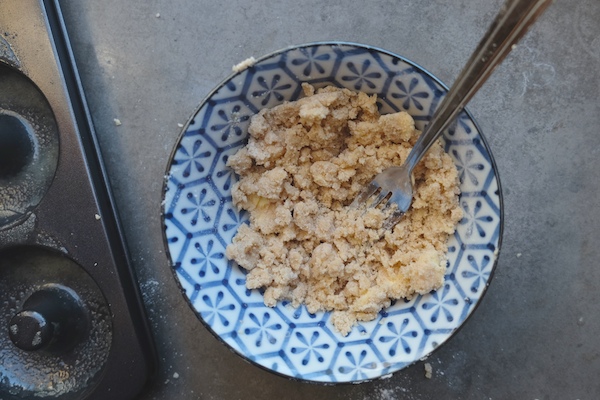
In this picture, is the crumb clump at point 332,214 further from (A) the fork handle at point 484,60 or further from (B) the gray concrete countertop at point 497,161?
(B) the gray concrete countertop at point 497,161

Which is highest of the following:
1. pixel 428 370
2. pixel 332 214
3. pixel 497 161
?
pixel 497 161

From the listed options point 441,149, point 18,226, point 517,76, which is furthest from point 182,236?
point 517,76

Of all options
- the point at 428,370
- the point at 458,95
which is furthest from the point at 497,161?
the point at 428,370

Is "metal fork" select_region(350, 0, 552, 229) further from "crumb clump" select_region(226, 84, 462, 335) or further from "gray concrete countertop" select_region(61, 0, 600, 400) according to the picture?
"gray concrete countertop" select_region(61, 0, 600, 400)

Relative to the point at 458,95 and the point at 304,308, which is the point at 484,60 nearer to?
the point at 458,95

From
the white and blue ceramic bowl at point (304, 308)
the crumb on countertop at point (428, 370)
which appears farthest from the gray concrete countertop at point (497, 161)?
the white and blue ceramic bowl at point (304, 308)

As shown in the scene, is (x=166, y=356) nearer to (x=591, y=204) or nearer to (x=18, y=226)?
(x=18, y=226)
